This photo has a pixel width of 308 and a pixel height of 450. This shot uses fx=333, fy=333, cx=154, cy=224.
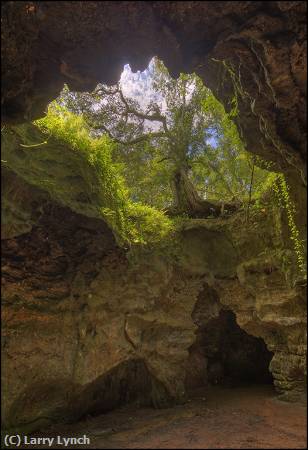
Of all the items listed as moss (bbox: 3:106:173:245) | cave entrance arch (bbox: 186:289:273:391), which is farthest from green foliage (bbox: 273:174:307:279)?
cave entrance arch (bbox: 186:289:273:391)

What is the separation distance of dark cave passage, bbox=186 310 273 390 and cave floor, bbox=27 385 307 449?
2.78 ft

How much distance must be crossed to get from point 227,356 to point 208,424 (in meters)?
6.12

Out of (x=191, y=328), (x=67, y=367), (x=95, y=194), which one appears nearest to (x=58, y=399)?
(x=67, y=367)

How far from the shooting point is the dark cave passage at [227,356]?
11500mm

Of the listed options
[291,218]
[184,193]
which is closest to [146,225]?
[184,193]

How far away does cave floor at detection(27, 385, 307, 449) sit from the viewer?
4.10 m

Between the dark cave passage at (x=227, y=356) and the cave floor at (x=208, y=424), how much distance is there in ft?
2.78

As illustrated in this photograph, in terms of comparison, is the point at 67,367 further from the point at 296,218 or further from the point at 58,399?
the point at 296,218

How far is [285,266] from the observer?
7715mm

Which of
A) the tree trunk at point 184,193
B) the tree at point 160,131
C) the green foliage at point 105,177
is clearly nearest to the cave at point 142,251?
the green foliage at point 105,177

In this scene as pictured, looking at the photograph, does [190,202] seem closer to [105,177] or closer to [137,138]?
[137,138]

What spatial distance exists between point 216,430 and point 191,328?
4.14 meters

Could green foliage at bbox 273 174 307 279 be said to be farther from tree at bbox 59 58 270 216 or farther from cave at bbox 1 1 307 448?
tree at bbox 59 58 270 216

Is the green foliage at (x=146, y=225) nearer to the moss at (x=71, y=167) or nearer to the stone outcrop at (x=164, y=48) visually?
the moss at (x=71, y=167)
